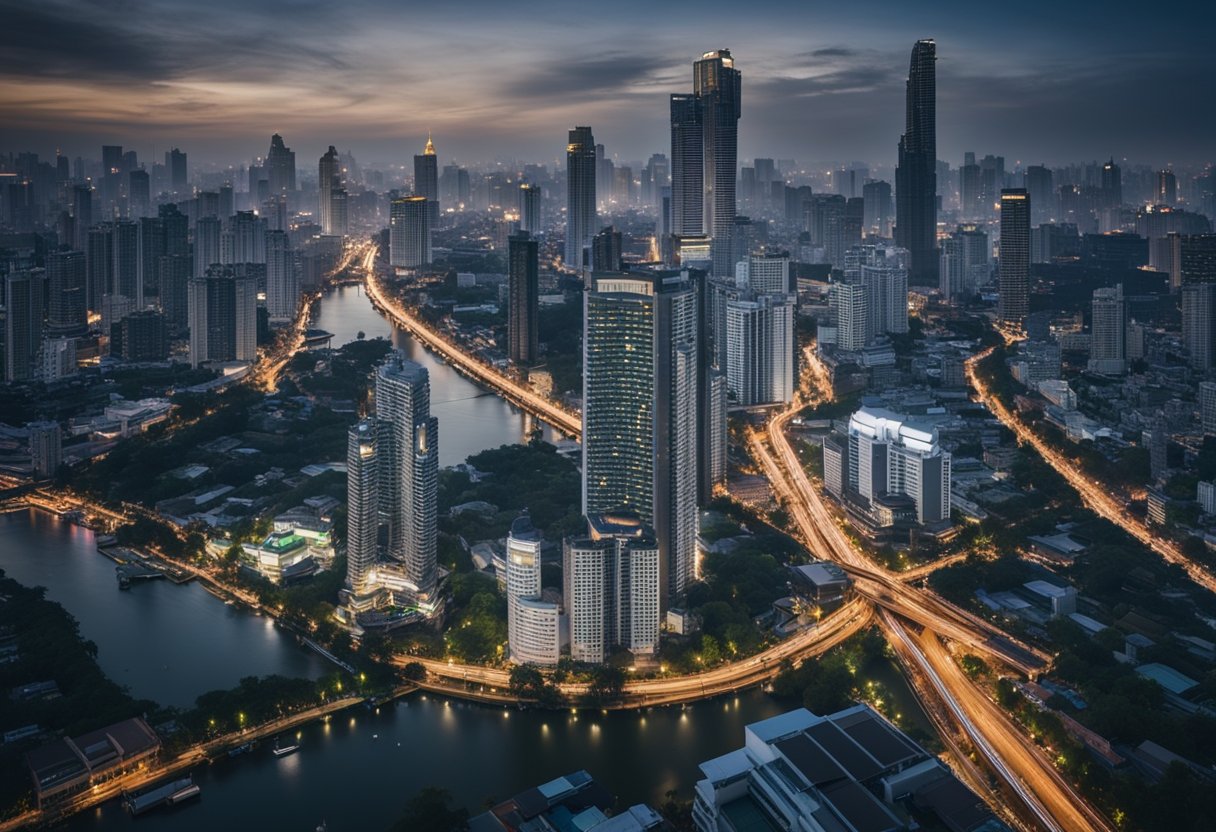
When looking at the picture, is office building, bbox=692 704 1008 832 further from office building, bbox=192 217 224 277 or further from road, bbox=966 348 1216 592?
office building, bbox=192 217 224 277

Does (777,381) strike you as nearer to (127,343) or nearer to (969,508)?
(969,508)

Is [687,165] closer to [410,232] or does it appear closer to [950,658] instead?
[410,232]

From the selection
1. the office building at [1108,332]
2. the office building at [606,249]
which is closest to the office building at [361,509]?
the office building at [606,249]

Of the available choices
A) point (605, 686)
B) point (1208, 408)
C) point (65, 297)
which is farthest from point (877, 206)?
point (605, 686)

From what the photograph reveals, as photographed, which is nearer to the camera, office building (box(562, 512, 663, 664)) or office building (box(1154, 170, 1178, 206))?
office building (box(562, 512, 663, 664))

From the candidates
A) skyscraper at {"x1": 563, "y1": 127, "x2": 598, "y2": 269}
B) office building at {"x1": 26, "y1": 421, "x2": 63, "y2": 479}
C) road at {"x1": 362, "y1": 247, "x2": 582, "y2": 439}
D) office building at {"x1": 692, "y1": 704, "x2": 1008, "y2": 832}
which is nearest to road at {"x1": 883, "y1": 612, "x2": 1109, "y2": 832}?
office building at {"x1": 692, "y1": 704, "x2": 1008, "y2": 832}

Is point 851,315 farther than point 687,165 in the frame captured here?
No
